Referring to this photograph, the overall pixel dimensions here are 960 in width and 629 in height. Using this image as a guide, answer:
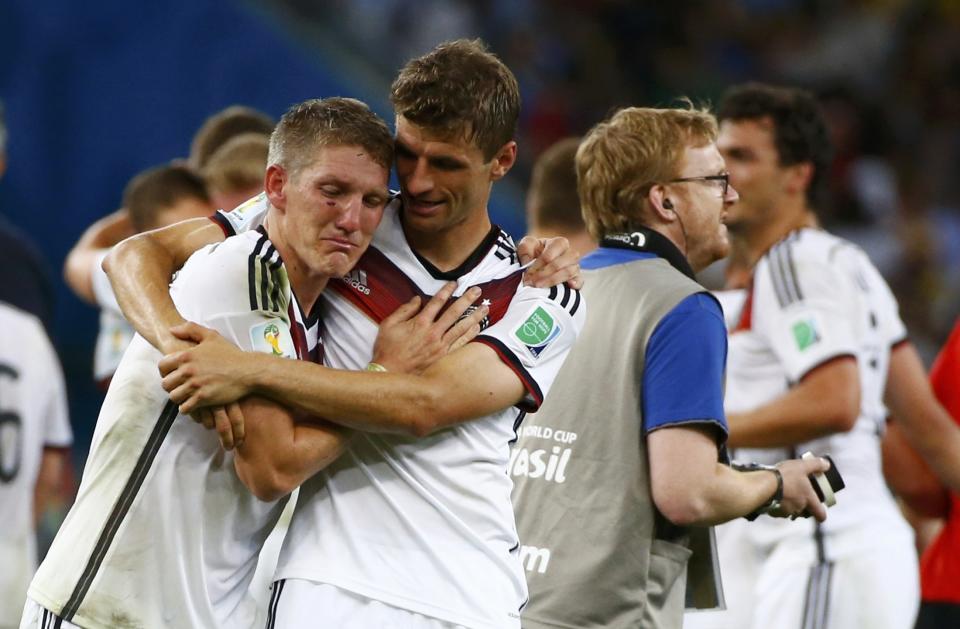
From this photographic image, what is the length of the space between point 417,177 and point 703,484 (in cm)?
104

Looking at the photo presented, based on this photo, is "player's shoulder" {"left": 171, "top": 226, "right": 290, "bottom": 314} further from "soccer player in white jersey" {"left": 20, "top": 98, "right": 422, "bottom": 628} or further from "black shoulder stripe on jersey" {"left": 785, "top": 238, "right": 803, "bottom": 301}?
"black shoulder stripe on jersey" {"left": 785, "top": 238, "right": 803, "bottom": 301}

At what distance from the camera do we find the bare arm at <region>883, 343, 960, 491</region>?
522cm

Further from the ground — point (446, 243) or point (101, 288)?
point (101, 288)

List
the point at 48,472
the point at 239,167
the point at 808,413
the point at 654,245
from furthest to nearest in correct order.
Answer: the point at 48,472
the point at 239,167
the point at 808,413
the point at 654,245

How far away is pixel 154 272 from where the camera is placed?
3.13 meters

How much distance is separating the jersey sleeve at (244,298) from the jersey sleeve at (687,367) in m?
1.00

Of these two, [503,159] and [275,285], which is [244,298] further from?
[503,159]

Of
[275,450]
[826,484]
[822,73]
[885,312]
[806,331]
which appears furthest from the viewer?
[822,73]

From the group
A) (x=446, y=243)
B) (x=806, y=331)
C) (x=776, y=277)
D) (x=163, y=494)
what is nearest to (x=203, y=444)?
(x=163, y=494)

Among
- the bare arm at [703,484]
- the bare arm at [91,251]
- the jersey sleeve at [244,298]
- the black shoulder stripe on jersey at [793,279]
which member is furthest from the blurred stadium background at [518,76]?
the jersey sleeve at [244,298]

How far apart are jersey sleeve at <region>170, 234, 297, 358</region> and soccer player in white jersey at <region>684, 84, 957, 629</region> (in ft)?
7.07

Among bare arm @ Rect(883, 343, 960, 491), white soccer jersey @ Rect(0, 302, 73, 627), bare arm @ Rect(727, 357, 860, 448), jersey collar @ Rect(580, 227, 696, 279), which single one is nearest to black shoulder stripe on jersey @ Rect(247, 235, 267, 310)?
jersey collar @ Rect(580, 227, 696, 279)

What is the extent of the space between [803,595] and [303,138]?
8.68 ft

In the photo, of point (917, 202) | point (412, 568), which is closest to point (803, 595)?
point (412, 568)
